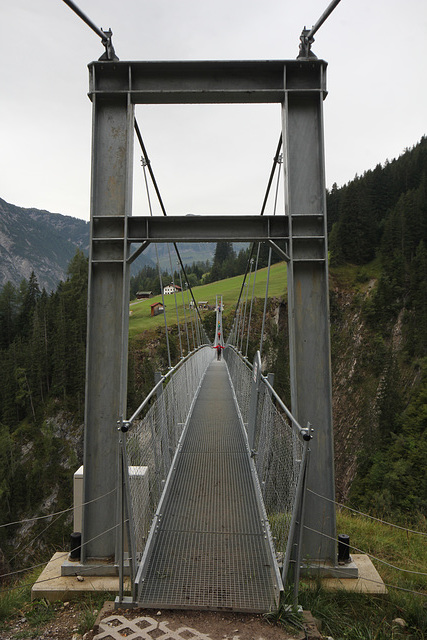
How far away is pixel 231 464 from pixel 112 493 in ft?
6.82

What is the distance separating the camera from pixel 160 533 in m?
4.13

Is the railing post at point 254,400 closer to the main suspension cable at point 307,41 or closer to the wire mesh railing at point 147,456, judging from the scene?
the wire mesh railing at point 147,456

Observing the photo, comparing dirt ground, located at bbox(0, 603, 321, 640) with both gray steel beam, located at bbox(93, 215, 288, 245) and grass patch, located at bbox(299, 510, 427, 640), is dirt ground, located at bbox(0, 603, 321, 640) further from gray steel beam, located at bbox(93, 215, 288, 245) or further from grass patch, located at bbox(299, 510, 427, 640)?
gray steel beam, located at bbox(93, 215, 288, 245)

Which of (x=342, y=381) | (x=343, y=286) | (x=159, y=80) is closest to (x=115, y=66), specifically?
(x=159, y=80)

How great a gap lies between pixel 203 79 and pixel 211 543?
15.0ft

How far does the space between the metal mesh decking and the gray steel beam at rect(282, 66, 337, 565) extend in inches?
33.8

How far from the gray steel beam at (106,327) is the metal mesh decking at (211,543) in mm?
657

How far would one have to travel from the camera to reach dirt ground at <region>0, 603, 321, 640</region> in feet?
9.19

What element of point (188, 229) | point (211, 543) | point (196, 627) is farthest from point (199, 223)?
point (196, 627)

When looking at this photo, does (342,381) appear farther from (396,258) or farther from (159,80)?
(159,80)

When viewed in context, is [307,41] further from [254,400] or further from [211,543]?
[211,543]

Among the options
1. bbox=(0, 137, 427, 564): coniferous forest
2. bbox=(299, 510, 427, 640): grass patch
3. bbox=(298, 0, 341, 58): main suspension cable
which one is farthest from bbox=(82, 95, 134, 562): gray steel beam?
bbox=(0, 137, 427, 564): coniferous forest

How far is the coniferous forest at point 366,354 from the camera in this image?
41.6 m

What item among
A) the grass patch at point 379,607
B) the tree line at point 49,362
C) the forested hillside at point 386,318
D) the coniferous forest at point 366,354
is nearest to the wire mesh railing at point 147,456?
the grass patch at point 379,607
